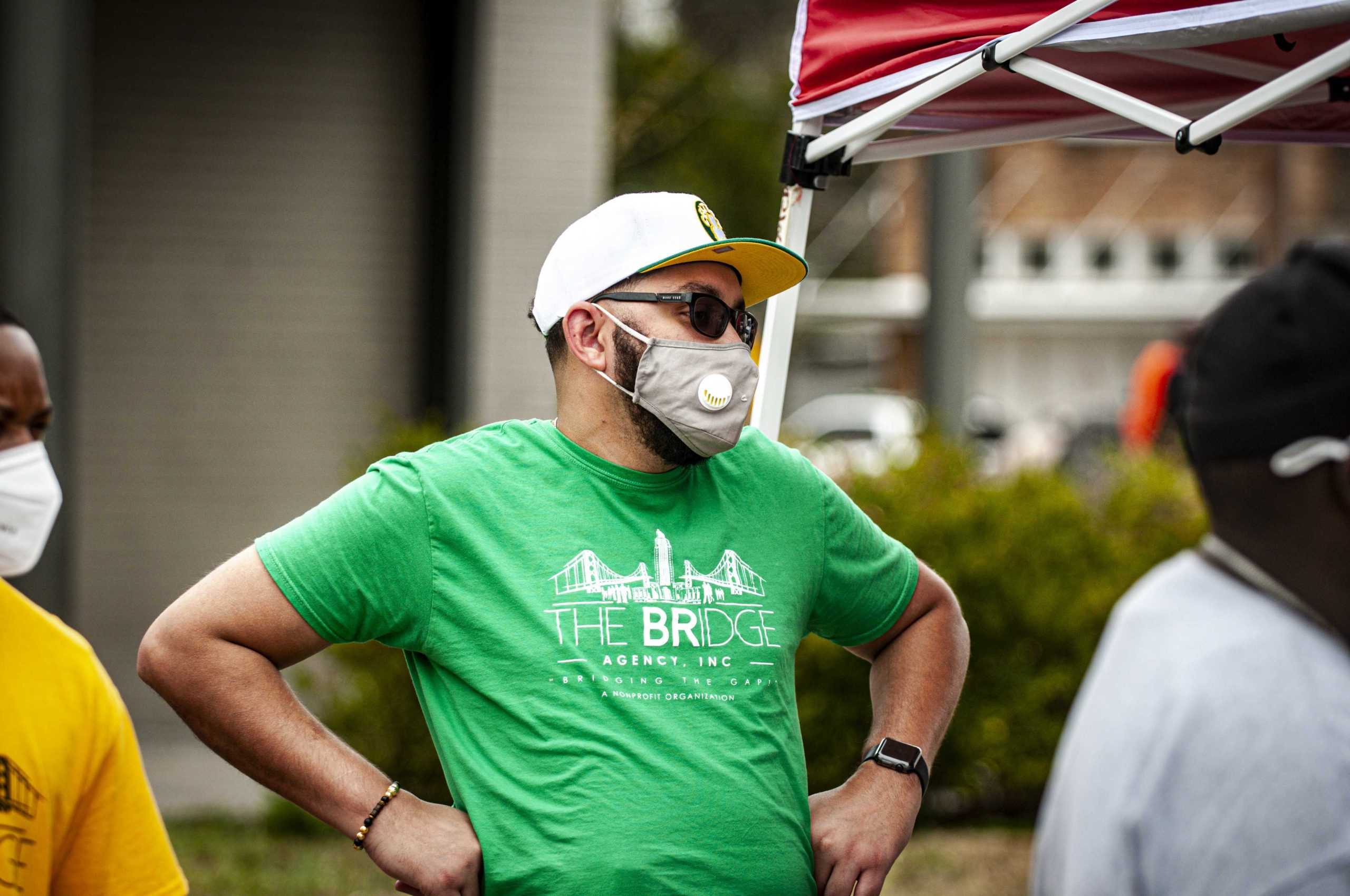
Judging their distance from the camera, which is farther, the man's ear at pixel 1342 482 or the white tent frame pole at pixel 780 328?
the white tent frame pole at pixel 780 328

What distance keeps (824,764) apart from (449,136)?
414cm

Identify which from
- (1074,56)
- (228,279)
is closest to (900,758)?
(1074,56)

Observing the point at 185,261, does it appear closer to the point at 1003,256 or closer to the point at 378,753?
the point at 378,753

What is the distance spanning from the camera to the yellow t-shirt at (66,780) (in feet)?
7.11

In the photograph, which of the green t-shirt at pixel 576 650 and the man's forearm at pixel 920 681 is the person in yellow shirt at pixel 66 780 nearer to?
the green t-shirt at pixel 576 650

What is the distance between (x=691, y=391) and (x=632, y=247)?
0.27 m

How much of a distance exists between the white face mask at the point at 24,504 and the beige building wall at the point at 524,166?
4.42 meters

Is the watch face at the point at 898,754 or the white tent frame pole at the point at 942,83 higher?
the white tent frame pole at the point at 942,83

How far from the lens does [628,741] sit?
2.22m

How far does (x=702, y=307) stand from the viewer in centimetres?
246

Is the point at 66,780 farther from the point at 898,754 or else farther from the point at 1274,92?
the point at 1274,92

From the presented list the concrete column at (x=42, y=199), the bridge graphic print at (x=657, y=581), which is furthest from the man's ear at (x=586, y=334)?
the concrete column at (x=42, y=199)

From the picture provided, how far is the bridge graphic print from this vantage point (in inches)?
89.9

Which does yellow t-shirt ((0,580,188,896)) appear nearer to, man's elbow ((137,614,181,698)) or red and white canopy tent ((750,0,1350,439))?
man's elbow ((137,614,181,698))
